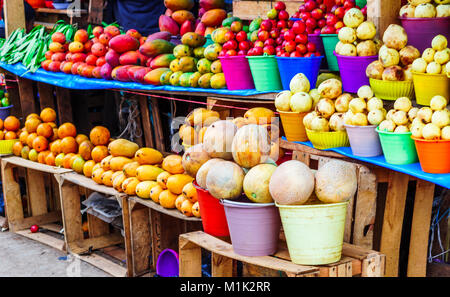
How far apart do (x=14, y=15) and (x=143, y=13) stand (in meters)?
1.64

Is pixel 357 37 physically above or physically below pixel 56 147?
above

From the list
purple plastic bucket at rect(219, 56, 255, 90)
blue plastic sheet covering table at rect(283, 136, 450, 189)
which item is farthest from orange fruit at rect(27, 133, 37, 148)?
blue plastic sheet covering table at rect(283, 136, 450, 189)

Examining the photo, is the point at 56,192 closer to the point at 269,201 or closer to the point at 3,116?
the point at 3,116

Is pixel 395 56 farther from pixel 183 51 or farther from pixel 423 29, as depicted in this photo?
pixel 183 51

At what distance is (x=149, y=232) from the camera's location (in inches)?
170

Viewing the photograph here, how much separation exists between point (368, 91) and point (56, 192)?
13.6 ft

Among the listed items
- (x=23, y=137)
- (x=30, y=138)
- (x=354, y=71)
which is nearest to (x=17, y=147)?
(x=23, y=137)

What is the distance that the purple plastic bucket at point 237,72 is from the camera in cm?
380

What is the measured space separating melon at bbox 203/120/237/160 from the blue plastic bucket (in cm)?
91

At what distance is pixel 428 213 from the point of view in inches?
123

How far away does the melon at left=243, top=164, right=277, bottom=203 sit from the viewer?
2.38m

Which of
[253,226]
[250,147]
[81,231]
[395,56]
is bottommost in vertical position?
[81,231]

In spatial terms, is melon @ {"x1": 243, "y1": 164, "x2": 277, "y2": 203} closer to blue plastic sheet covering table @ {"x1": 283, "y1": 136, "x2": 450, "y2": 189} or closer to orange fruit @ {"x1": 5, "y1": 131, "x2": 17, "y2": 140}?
blue plastic sheet covering table @ {"x1": 283, "y1": 136, "x2": 450, "y2": 189}
